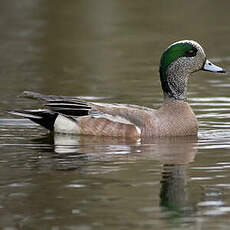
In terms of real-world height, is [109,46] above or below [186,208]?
above

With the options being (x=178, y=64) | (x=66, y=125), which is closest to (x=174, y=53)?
(x=178, y=64)

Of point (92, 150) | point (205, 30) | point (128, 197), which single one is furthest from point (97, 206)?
point (205, 30)

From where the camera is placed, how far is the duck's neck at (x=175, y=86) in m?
12.4

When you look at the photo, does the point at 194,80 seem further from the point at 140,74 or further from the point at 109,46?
the point at 109,46

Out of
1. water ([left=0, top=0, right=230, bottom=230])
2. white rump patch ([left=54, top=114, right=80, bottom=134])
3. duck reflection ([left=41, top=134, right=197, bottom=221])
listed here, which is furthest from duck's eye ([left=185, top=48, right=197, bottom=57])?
white rump patch ([left=54, top=114, right=80, bottom=134])

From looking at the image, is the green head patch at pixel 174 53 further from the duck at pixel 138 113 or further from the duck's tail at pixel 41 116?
the duck's tail at pixel 41 116

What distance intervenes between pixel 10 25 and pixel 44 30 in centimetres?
113

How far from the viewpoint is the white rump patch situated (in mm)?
12219

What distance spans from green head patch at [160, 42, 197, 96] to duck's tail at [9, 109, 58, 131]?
1.43 m

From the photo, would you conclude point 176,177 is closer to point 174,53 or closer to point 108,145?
point 108,145

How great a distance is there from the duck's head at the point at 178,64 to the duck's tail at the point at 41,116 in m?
1.43

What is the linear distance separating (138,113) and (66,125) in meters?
0.93

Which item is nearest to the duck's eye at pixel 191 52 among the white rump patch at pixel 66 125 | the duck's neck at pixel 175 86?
the duck's neck at pixel 175 86

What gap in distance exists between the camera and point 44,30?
22250 mm
